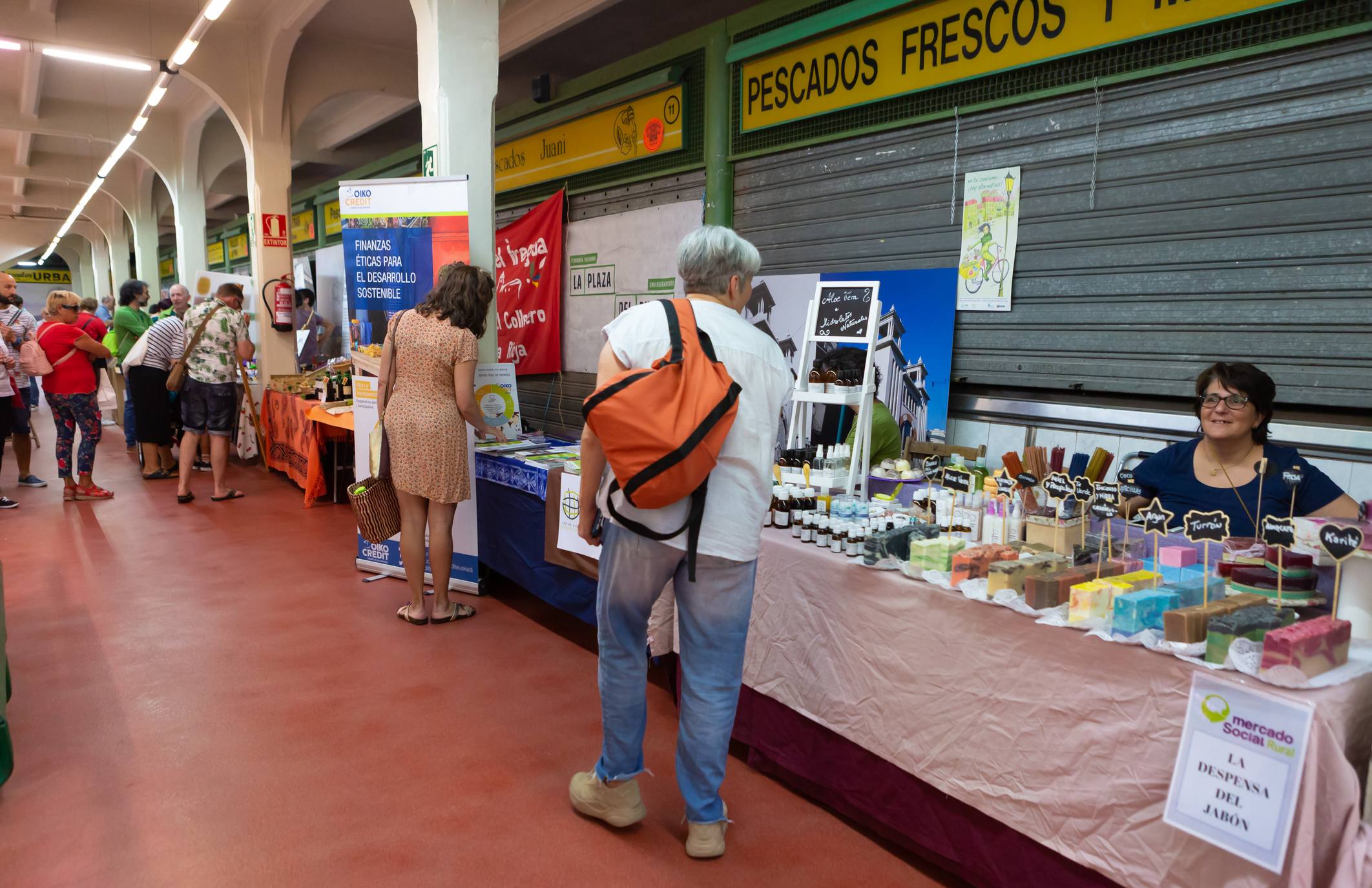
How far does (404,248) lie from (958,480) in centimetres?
321

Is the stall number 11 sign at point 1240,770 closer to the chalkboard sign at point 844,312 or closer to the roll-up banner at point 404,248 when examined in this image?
the chalkboard sign at point 844,312

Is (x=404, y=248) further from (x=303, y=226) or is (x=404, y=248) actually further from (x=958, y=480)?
(x=303, y=226)

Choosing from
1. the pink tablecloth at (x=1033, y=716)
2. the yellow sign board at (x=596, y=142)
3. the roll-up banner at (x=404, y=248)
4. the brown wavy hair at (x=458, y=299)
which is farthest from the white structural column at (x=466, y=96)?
the pink tablecloth at (x=1033, y=716)

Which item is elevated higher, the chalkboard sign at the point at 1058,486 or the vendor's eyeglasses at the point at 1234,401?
the vendor's eyeglasses at the point at 1234,401

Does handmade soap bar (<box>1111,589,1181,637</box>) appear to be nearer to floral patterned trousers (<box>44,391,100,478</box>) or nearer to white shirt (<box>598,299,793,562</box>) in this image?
white shirt (<box>598,299,793,562</box>)

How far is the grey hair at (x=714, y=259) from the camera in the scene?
7.09 feet

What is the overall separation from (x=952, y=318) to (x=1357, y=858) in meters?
2.97

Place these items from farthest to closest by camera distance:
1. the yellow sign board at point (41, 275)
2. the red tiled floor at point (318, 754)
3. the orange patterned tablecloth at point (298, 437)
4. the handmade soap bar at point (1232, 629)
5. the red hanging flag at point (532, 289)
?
the yellow sign board at point (41, 275), the red hanging flag at point (532, 289), the orange patterned tablecloth at point (298, 437), the red tiled floor at point (318, 754), the handmade soap bar at point (1232, 629)

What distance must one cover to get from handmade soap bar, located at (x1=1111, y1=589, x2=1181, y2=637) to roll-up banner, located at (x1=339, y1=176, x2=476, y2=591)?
10.5ft

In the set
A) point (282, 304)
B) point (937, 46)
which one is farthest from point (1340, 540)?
point (282, 304)

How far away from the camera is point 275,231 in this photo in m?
8.78

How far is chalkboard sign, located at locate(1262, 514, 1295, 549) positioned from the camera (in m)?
1.93

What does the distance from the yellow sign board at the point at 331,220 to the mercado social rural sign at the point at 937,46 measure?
8.29m

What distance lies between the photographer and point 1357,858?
1.47 meters
